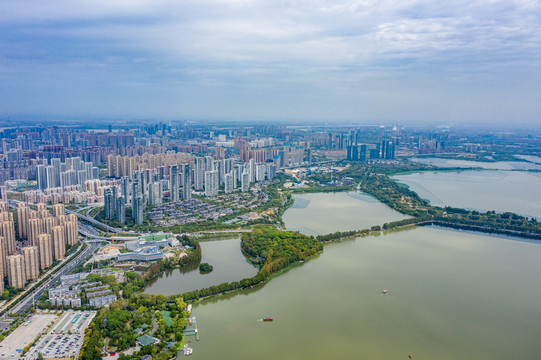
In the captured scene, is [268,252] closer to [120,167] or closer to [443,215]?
[443,215]

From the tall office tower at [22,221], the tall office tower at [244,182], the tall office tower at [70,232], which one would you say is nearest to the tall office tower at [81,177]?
the tall office tower at [244,182]

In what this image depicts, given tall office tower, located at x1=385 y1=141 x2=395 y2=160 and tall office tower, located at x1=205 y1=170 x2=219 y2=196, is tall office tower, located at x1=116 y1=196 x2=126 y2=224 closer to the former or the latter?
tall office tower, located at x1=205 y1=170 x2=219 y2=196

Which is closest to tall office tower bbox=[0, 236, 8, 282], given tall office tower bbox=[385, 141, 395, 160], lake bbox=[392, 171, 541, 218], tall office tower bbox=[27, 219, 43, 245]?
tall office tower bbox=[27, 219, 43, 245]

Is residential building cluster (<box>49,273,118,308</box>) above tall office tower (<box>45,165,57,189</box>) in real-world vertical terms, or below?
below

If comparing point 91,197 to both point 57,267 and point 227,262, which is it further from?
point 227,262

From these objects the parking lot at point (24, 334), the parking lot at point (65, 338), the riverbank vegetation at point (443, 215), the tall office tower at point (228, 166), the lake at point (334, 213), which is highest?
the tall office tower at point (228, 166)

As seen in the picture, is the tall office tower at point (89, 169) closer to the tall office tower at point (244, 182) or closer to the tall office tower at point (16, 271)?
the tall office tower at point (244, 182)
